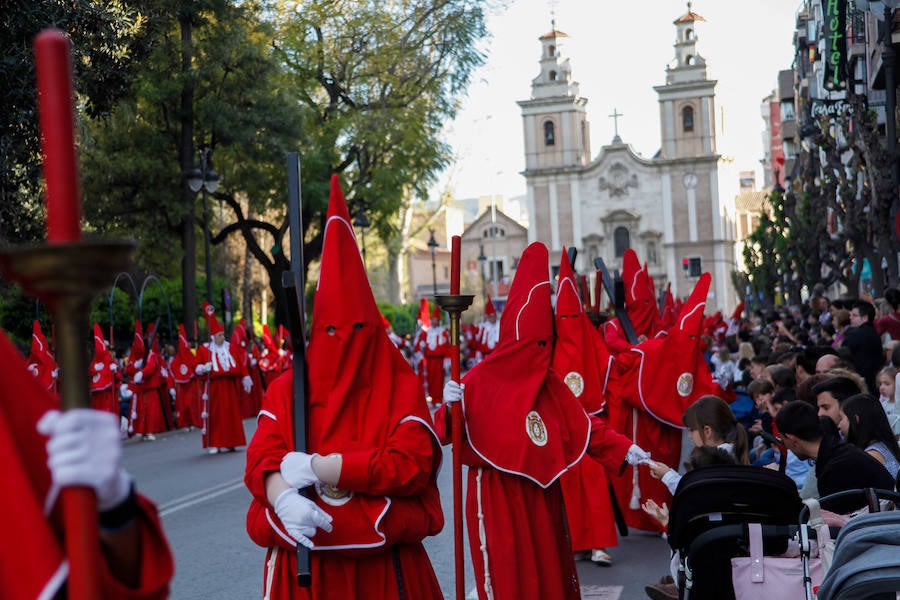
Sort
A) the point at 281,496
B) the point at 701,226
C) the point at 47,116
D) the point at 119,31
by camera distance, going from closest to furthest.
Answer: the point at 47,116
the point at 281,496
the point at 119,31
the point at 701,226

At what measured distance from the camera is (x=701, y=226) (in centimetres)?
10794

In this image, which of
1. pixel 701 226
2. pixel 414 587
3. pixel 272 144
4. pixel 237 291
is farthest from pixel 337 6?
pixel 701 226

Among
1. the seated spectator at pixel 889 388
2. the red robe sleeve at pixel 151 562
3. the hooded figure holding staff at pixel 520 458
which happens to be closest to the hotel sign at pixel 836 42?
the seated spectator at pixel 889 388

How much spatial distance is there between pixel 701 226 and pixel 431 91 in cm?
7547

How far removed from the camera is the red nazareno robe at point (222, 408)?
60.8ft

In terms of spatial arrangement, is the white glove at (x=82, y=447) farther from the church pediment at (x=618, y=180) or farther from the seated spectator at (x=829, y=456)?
the church pediment at (x=618, y=180)

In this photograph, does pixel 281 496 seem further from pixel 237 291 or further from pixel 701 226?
pixel 701 226

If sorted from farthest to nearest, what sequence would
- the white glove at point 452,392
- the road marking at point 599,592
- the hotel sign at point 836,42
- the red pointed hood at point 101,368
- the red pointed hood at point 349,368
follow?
the hotel sign at point 836,42
the red pointed hood at point 101,368
the road marking at point 599,592
the white glove at point 452,392
the red pointed hood at point 349,368

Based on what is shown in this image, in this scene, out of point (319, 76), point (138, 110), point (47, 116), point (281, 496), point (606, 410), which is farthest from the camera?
point (319, 76)

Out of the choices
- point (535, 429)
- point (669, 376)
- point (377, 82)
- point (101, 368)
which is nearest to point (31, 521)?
point (535, 429)

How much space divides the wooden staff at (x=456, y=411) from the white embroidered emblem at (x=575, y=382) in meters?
3.70

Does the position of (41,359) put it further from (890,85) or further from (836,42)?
(836,42)

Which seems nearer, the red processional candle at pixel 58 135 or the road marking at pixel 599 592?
the red processional candle at pixel 58 135

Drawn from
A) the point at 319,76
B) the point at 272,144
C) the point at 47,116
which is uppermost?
the point at 319,76
